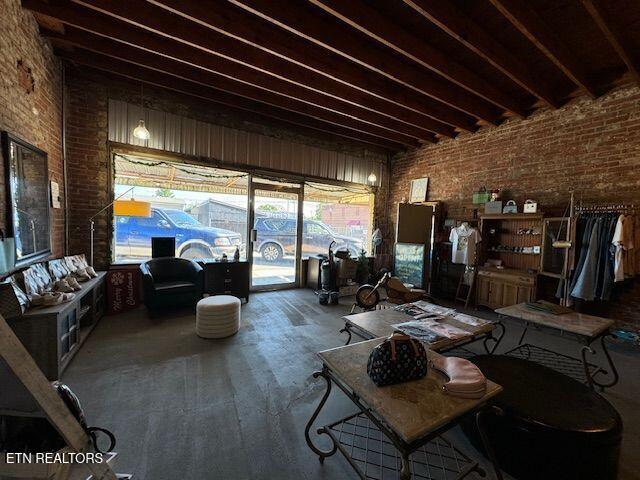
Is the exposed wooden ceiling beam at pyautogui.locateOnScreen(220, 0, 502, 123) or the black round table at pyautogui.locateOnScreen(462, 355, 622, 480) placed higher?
the exposed wooden ceiling beam at pyautogui.locateOnScreen(220, 0, 502, 123)

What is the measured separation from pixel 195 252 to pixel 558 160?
605 centimetres

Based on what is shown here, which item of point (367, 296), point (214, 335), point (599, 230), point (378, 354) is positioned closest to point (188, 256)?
point (214, 335)

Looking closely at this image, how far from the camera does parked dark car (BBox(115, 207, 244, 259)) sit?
432 centimetres

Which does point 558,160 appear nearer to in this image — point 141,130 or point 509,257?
point 509,257

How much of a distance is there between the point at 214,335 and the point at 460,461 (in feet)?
8.43

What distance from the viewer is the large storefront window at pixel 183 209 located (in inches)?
169

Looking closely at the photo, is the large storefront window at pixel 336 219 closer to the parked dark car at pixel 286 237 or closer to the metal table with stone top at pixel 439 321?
the parked dark car at pixel 286 237

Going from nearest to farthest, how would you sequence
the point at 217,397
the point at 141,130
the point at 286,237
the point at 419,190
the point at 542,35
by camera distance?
the point at 217,397 → the point at 542,35 → the point at 141,130 → the point at 286,237 → the point at 419,190

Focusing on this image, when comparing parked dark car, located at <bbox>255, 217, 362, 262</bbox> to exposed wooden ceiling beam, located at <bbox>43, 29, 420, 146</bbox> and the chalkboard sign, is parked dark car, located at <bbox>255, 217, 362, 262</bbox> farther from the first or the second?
exposed wooden ceiling beam, located at <bbox>43, 29, 420, 146</bbox>

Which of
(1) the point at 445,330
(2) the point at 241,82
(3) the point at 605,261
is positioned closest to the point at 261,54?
(2) the point at 241,82

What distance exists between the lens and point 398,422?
3.38 feet

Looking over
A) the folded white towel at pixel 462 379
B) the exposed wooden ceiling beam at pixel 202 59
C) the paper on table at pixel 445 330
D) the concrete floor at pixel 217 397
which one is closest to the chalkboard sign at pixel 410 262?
the concrete floor at pixel 217 397

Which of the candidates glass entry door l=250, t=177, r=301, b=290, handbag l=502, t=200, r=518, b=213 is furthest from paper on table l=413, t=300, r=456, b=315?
glass entry door l=250, t=177, r=301, b=290

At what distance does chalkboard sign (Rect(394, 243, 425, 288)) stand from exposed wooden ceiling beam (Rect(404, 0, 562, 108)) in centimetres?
307
